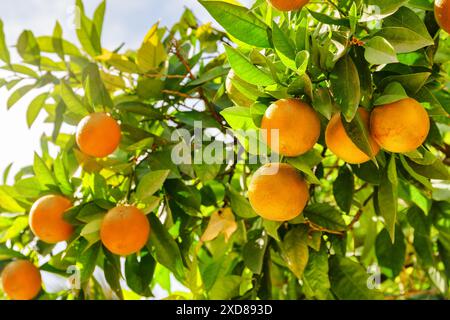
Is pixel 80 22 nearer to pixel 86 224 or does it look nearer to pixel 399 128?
pixel 86 224

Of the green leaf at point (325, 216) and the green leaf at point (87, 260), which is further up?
the green leaf at point (325, 216)

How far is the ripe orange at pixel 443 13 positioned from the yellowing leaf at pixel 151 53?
719 millimetres

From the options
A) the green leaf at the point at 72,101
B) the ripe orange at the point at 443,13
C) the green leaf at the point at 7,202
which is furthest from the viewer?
the green leaf at the point at 7,202

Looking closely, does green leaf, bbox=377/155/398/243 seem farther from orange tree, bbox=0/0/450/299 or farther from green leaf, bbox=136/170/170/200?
green leaf, bbox=136/170/170/200

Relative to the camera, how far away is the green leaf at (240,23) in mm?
995

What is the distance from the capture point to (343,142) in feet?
3.06

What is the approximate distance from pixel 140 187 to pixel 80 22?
564mm

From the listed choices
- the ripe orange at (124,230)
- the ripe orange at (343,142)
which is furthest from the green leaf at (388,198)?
the ripe orange at (124,230)

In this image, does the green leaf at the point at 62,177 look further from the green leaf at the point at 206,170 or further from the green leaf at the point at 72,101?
the green leaf at the point at 206,170

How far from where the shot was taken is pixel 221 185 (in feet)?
4.99

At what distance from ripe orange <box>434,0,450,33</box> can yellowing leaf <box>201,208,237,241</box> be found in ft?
2.12

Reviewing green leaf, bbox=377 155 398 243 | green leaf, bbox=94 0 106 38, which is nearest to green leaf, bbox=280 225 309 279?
green leaf, bbox=377 155 398 243

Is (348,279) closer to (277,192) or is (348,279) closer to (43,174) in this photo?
(277,192)

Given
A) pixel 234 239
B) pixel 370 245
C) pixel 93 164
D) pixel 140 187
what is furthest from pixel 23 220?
pixel 370 245
